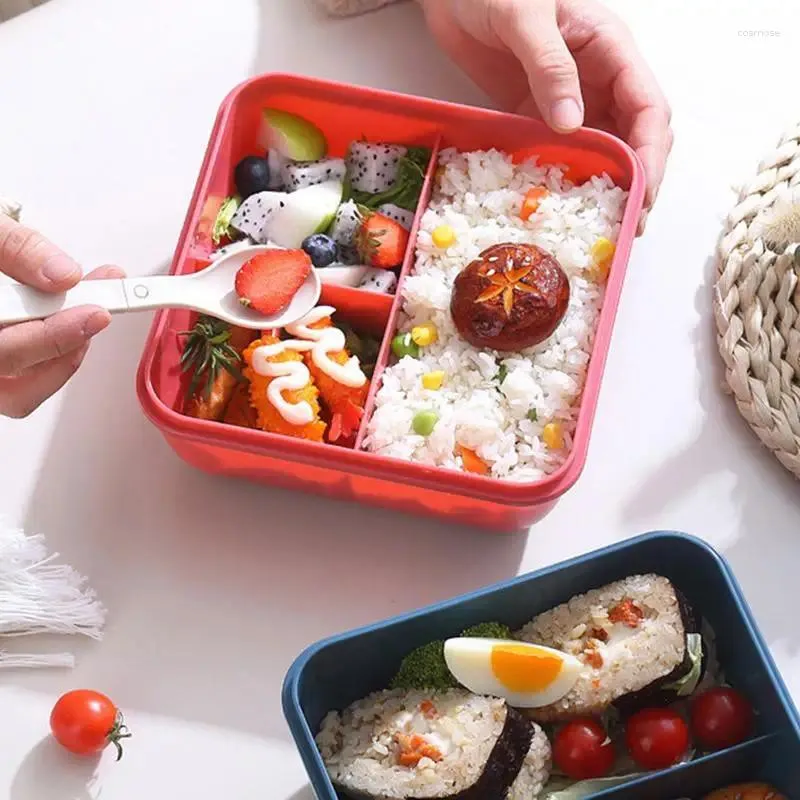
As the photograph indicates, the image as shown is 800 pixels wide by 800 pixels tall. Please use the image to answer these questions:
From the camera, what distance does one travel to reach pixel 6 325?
4.37 ft

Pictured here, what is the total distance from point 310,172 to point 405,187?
0.13 meters

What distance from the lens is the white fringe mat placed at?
1.44 metres

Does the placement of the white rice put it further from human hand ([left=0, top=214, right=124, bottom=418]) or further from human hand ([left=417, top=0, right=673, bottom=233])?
human hand ([left=0, top=214, right=124, bottom=418])

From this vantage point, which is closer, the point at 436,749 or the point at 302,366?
the point at 436,749

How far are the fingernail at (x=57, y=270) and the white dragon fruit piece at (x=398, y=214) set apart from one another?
0.45 m

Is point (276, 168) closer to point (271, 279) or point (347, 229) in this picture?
point (347, 229)

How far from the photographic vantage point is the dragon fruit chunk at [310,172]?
1.61 meters

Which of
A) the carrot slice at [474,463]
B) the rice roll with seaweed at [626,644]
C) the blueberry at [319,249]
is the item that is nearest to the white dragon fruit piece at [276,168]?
the blueberry at [319,249]

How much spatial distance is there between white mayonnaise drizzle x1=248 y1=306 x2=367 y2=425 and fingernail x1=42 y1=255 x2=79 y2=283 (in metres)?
0.24

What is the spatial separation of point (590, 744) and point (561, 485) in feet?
0.93

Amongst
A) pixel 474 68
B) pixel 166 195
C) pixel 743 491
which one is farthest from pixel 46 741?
pixel 474 68

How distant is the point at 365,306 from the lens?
4.96 feet

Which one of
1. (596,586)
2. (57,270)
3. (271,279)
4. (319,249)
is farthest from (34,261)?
(596,586)
